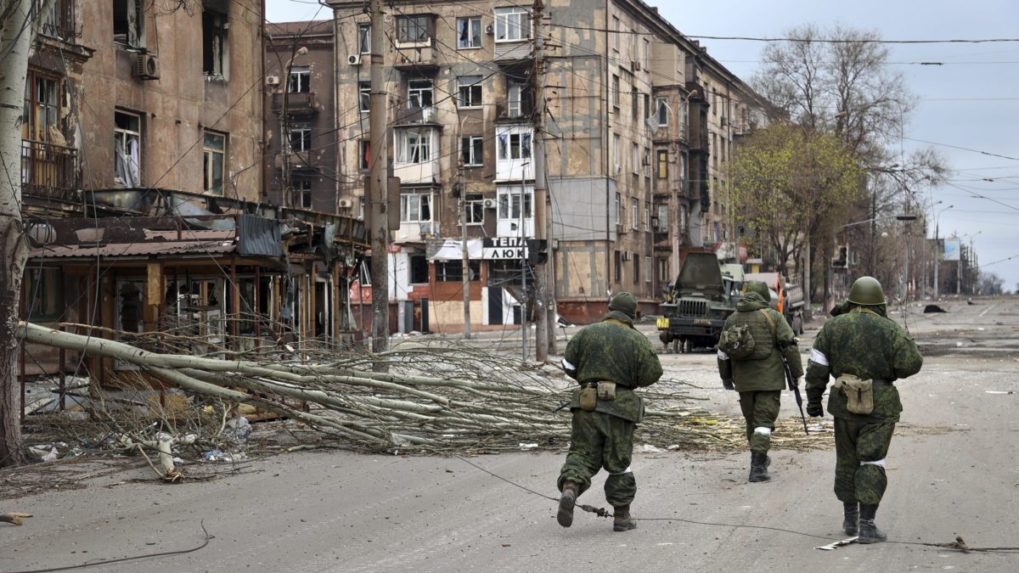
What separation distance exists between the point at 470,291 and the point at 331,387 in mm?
45321

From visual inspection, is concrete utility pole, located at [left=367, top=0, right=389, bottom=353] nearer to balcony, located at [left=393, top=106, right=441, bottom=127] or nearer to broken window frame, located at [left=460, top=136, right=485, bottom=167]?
balcony, located at [left=393, top=106, right=441, bottom=127]

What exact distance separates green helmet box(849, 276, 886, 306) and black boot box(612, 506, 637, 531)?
223cm

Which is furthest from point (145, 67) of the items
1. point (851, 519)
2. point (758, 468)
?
point (851, 519)

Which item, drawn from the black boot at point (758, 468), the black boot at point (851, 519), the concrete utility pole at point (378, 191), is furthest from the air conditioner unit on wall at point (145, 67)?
the black boot at point (851, 519)

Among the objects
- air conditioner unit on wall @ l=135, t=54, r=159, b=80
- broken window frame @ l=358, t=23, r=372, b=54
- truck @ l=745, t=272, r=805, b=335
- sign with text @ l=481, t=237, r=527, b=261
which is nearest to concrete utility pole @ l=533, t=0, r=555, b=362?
air conditioner unit on wall @ l=135, t=54, r=159, b=80

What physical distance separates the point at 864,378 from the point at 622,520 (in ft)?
6.46

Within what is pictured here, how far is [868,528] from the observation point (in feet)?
26.0

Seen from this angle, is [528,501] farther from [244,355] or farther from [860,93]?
[860,93]

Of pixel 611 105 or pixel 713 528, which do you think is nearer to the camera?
pixel 713 528

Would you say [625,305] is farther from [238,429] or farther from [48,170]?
[48,170]

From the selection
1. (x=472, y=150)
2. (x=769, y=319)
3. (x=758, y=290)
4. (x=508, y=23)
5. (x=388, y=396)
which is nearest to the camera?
(x=769, y=319)

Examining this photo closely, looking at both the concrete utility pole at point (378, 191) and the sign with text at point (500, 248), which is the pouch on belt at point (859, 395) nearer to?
the concrete utility pole at point (378, 191)

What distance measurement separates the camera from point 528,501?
998 cm

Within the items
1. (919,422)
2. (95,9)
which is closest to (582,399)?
(919,422)
